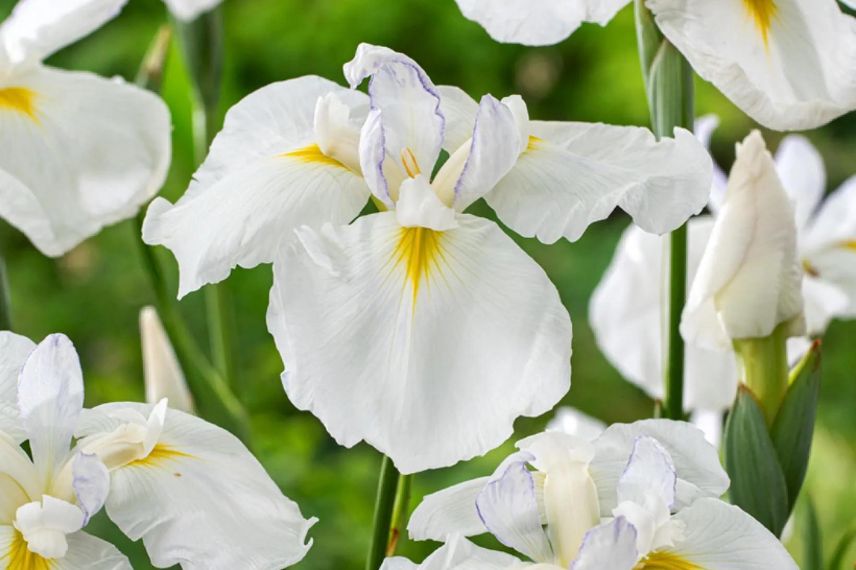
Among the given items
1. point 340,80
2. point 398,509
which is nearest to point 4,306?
point 398,509

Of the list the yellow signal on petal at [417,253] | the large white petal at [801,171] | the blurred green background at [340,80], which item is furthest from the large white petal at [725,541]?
the blurred green background at [340,80]

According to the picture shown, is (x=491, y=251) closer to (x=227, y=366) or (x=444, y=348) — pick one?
(x=444, y=348)

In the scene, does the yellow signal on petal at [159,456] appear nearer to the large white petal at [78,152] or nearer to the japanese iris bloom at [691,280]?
the large white petal at [78,152]

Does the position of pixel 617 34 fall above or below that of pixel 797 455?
below

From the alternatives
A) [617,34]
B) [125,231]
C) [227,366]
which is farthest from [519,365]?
[617,34]

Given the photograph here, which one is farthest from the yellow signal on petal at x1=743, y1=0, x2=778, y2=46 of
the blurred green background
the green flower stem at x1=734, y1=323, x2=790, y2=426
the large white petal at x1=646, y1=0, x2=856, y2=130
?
the blurred green background
